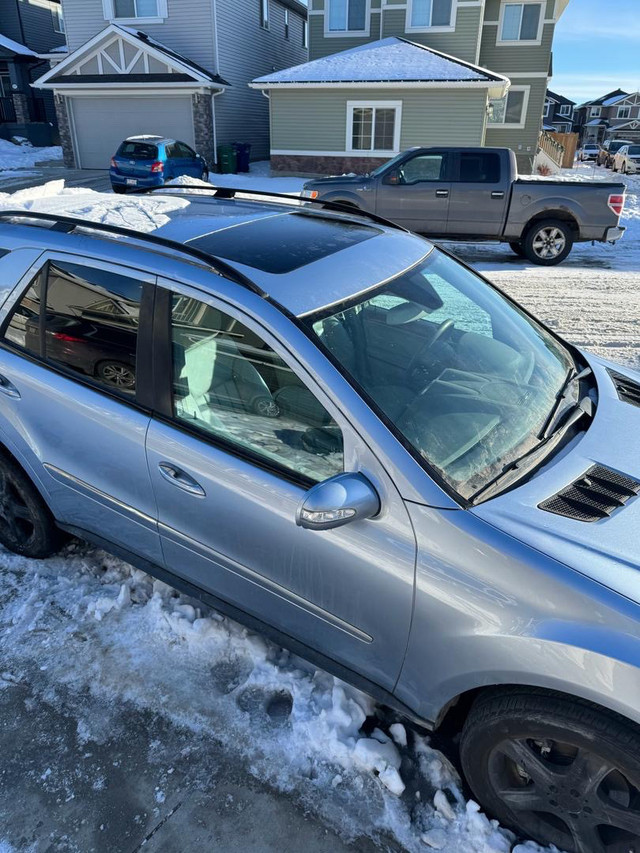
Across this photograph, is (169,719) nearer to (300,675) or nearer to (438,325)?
(300,675)

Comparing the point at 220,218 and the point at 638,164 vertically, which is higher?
the point at 220,218

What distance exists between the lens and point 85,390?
2.65m

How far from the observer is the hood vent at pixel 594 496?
1.90 metres

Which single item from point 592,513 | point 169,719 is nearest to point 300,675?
point 169,719

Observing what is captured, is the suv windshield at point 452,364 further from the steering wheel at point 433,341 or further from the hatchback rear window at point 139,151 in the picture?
the hatchback rear window at point 139,151

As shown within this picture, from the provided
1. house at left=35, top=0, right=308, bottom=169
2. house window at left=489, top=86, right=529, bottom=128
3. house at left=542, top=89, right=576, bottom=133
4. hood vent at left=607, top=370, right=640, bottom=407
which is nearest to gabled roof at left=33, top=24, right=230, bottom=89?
house at left=35, top=0, right=308, bottom=169

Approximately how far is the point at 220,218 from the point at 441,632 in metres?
2.15

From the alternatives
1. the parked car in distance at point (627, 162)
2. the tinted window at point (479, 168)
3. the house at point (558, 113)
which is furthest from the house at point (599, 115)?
the tinted window at point (479, 168)

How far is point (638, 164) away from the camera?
3266cm

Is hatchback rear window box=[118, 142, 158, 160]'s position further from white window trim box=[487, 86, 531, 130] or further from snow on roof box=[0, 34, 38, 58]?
snow on roof box=[0, 34, 38, 58]

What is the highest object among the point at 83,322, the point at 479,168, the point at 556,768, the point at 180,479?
the point at 83,322

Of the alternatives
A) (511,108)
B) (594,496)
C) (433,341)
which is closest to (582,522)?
(594,496)

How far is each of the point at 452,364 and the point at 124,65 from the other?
23998mm

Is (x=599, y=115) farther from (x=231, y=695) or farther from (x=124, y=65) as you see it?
(x=231, y=695)
